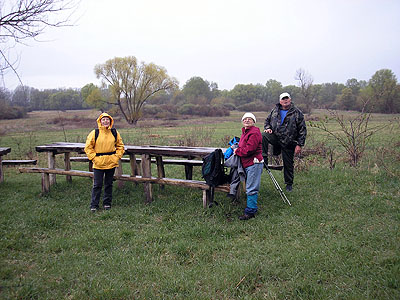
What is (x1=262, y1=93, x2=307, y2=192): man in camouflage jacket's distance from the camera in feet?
19.9

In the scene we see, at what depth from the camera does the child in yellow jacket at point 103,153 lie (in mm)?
5785

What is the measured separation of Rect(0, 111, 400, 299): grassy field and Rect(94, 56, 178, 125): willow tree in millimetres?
37569

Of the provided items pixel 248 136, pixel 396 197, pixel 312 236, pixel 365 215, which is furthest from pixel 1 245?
pixel 396 197

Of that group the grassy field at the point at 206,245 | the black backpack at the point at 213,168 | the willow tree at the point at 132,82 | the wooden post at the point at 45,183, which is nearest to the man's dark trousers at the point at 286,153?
the grassy field at the point at 206,245

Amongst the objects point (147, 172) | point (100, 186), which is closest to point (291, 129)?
point (147, 172)

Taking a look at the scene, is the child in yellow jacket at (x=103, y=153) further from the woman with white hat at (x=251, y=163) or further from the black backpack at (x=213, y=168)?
the woman with white hat at (x=251, y=163)

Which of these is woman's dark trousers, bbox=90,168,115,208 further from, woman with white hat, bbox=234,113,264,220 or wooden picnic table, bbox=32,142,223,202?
woman with white hat, bbox=234,113,264,220

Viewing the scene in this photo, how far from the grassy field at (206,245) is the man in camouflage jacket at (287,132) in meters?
0.69

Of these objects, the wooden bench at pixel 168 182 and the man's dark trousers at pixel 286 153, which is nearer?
the wooden bench at pixel 168 182

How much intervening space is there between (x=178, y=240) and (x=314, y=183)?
3698 millimetres

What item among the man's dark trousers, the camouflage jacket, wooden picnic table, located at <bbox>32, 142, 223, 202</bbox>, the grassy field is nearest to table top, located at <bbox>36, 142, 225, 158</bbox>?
wooden picnic table, located at <bbox>32, 142, 223, 202</bbox>

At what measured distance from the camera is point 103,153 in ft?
19.1

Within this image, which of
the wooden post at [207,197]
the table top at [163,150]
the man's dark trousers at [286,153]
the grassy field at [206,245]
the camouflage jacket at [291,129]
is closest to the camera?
the grassy field at [206,245]

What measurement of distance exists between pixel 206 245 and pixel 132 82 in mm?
41742
